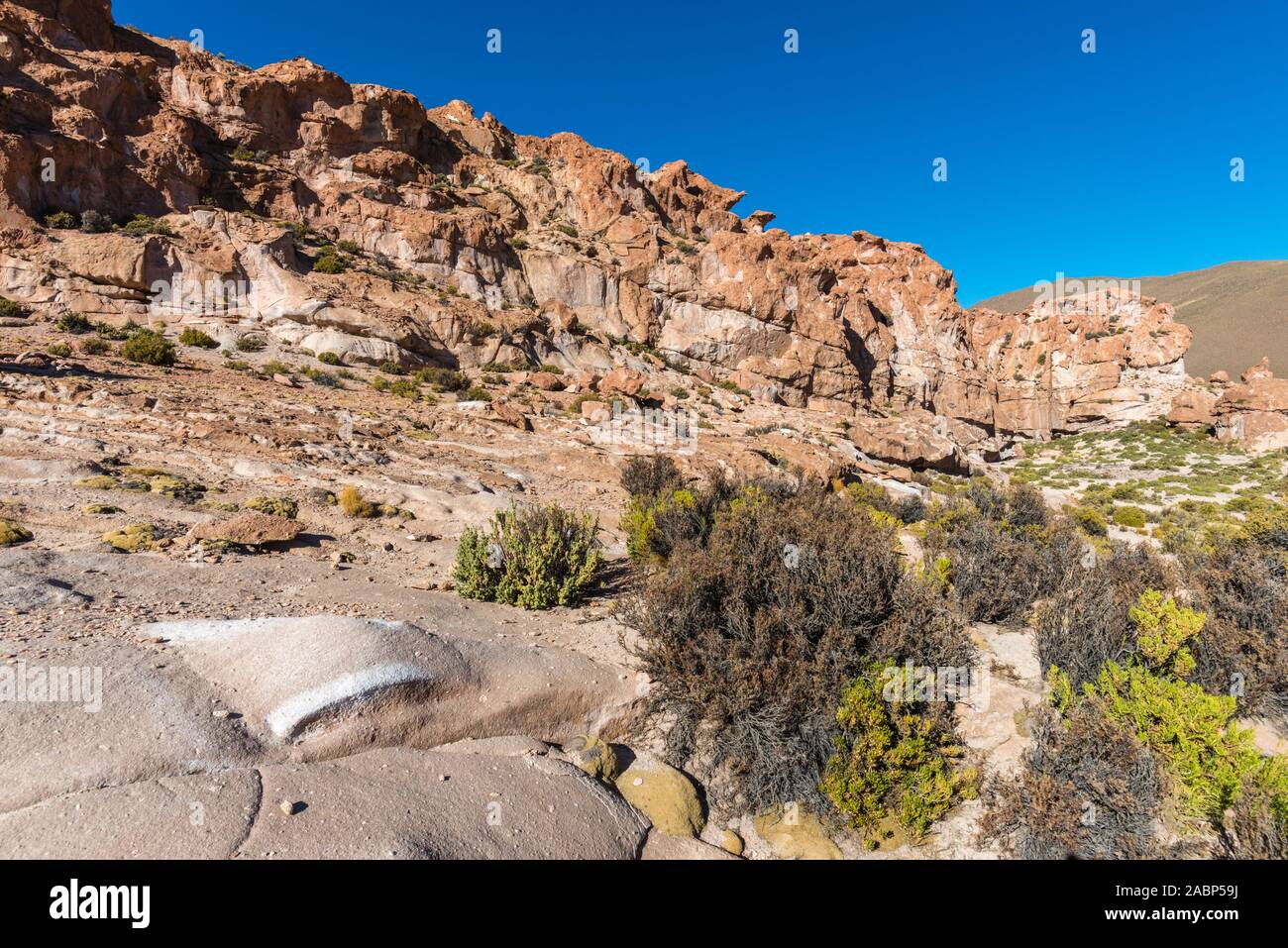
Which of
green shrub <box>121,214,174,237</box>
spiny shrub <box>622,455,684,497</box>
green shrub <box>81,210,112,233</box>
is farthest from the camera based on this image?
green shrub <box>121,214,174,237</box>

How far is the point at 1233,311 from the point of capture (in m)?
82.4

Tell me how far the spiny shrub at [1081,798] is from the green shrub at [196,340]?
20666 millimetres

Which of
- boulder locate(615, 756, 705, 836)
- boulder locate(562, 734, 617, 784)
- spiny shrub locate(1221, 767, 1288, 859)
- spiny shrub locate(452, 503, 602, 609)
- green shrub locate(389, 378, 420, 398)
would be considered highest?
green shrub locate(389, 378, 420, 398)

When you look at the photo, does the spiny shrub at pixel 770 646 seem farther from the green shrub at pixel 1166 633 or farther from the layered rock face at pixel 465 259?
the layered rock face at pixel 465 259

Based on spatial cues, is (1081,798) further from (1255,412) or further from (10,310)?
(1255,412)

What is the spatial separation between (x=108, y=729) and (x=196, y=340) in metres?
17.8

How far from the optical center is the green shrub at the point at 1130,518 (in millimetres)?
14609

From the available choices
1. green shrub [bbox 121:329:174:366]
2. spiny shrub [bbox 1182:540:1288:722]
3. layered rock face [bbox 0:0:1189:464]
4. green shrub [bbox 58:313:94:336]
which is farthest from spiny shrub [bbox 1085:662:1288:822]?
green shrub [bbox 58:313:94:336]

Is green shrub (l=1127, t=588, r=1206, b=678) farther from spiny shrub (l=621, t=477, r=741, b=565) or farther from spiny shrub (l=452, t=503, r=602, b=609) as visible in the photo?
spiny shrub (l=452, t=503, r=602, b=609)

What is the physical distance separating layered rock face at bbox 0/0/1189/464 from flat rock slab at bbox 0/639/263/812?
17.2 meters

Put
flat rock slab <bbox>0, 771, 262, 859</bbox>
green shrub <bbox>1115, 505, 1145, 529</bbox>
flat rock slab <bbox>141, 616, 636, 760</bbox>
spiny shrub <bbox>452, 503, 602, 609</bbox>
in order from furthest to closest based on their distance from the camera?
green shrub <bbox>1115, 505, 1145, 529</bbox> < spiny shrub <bbox>452, 503, 602, 609</bbox> < flat rock slab <bbox>141, 616, 636, 760</bbox> < flat rock slab <bbox>0, 771, 262, 859</bbox>

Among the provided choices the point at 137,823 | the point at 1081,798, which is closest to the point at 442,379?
the point at 137,823

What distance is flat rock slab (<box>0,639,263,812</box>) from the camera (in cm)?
245
